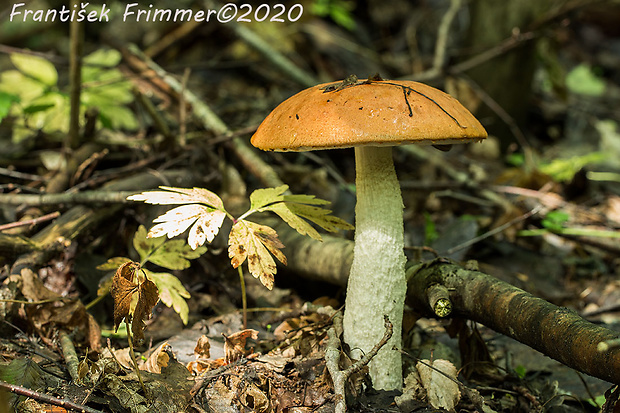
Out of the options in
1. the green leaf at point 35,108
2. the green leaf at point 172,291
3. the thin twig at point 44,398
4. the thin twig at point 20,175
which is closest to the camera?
the thin twig at point 44,398

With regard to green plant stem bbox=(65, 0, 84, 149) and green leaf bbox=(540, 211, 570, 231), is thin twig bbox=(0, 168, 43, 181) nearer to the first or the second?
green plant stem bbox=(65, 0, 84, 149)

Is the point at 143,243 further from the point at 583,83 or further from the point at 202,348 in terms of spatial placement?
the point at 583,83

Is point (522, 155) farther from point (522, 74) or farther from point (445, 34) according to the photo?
point (445, 34)

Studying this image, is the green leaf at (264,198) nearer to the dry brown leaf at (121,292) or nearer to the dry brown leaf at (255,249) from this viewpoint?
the dry brown leaf at (255,249)

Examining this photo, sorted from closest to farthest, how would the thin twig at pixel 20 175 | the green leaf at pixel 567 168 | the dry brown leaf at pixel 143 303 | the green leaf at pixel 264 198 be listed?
the dry brown leaf at pixel 143 303 < the green leaf at pixel 264 198 < the thin twig at pixel 20 175 < the green leaf at pixel 567 168

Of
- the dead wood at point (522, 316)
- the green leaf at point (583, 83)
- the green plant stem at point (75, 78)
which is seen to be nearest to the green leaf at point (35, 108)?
the green plant stem at point (75, 78)

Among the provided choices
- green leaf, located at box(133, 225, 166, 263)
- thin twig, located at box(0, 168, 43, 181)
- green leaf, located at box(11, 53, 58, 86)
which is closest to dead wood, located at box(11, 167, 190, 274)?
thin twig, located at box(0, 168, 43, 181)
